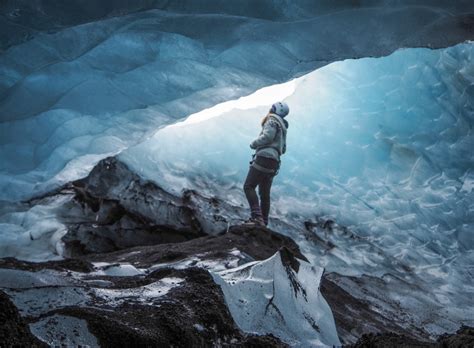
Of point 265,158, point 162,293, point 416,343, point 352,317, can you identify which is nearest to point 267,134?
point 265,158

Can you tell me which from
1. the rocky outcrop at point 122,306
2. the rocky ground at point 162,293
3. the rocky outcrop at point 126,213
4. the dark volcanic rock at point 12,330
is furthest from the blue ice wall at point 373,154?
the dark volcanic rock at point 12,330

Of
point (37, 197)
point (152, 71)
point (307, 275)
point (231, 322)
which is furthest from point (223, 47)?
point (37, 197)

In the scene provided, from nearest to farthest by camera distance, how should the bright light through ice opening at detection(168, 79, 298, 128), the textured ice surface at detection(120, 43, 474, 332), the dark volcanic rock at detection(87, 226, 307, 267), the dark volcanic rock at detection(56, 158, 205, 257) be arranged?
the dark volcanic rock at detection(87, 226, 307, 267)
the dark volcanic rock at detection(56, 158, 205, 257)
the textured ice surface at detection(120, 43, 474, 332)
the bright light through ice opening at detection(168, 79, 298, 128)

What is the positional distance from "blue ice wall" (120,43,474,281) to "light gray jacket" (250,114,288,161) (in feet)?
6.50

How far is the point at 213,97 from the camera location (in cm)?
672

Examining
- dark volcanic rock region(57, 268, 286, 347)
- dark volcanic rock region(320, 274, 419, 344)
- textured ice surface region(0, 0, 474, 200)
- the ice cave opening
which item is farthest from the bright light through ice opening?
dark volcanic rock region(57, 268, 286, 347)

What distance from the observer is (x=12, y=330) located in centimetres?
228

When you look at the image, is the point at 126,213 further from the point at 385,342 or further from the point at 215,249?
the point at 385,342

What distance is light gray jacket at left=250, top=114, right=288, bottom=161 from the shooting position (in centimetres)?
738

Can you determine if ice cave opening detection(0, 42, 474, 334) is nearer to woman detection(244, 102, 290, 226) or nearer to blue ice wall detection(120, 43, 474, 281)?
blue ice wall detection(120, 43, 474, 281)

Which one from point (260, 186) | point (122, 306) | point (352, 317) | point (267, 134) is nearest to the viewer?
point (122, 306)

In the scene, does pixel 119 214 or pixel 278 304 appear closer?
pixel 278 304

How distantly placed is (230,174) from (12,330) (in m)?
7.59

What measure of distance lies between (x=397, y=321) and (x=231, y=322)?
3112 millimetres
